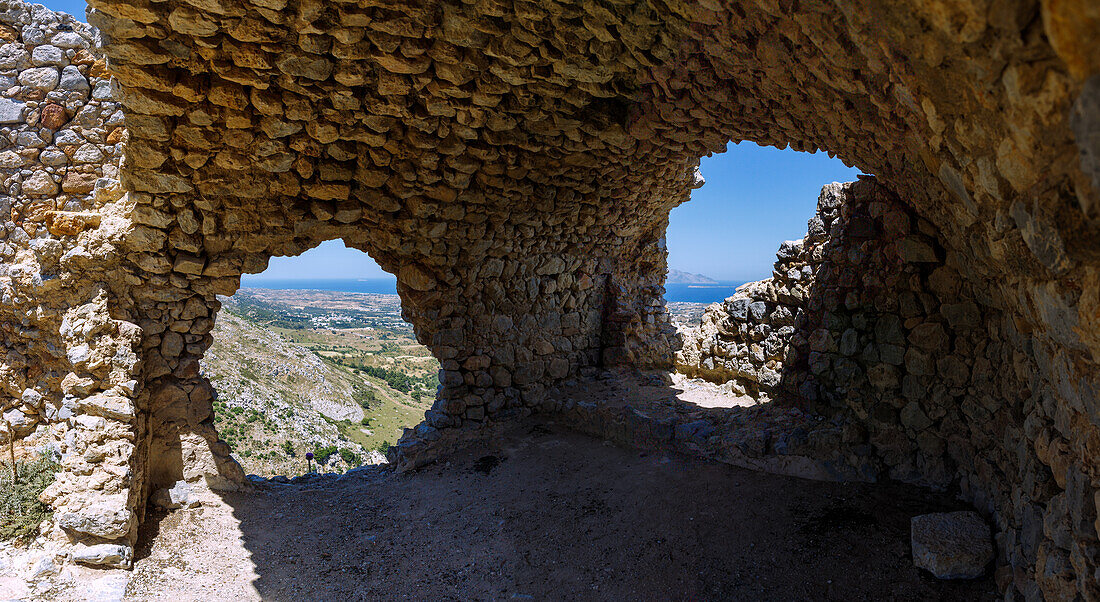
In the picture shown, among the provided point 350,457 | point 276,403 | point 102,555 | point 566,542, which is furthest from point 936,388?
point 276,403

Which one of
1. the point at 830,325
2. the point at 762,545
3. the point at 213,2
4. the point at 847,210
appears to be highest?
the point at 213,2

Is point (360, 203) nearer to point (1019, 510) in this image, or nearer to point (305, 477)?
point (305, 477)

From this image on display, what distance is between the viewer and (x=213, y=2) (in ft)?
10.4

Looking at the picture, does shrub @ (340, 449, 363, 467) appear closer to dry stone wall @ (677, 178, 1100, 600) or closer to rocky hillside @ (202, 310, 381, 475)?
rocky hillside @ (202, 310, 381, 475)

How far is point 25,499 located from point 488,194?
4.48 meters

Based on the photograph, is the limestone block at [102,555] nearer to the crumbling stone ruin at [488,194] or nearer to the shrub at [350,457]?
the crumbling stone ruin at [488,194]

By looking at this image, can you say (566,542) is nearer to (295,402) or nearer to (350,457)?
(350,457)

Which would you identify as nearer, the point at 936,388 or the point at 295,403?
the point at 936,388

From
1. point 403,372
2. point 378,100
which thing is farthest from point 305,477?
point 403,372

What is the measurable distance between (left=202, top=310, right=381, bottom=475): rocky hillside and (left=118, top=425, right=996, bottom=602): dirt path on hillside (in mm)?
5839

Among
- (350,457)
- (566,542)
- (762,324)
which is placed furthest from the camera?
(350,457)

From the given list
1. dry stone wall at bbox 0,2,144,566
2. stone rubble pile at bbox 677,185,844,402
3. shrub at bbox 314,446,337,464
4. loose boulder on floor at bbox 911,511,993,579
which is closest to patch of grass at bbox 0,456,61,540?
dry stone wall at bbox 0,2,144,566

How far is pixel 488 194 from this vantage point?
5512 mm

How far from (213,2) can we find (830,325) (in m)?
5.24
